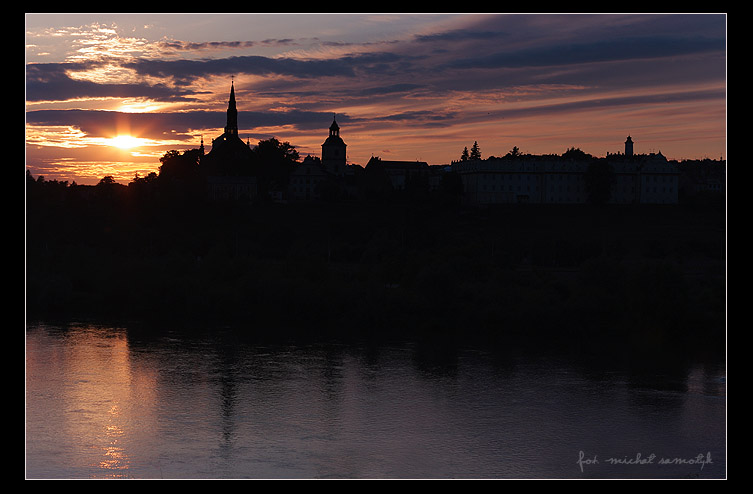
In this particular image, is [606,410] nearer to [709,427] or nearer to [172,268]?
[709,427]

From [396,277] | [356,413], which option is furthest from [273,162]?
[356,413]

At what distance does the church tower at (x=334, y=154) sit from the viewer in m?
104

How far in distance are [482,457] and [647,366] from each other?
12813 millimetres

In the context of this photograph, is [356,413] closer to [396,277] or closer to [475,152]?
[396,277]

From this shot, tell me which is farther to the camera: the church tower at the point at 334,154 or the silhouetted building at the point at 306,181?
the church tower at the point at 334,154

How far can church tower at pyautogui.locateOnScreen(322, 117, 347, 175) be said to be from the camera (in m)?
104

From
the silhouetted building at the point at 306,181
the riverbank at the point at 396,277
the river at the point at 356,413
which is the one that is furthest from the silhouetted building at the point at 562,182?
the river at the point at 356,413

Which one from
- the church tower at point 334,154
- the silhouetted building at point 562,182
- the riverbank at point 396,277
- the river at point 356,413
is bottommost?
the river at point 356,413

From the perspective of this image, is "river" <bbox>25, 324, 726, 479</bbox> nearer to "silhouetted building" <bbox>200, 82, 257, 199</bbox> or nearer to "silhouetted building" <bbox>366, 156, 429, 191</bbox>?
"silhouetted building" <bbox>200, 82, 257, 199</bbox>

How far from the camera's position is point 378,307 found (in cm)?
4012

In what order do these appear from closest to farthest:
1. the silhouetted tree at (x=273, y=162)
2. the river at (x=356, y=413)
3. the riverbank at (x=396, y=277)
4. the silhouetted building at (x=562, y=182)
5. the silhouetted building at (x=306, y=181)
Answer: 1. the river at (x=356, y=413)
2. the riverbank at (x=396, y=277)
3. the silhouetted building at (x=562, y=182)
4. the silhouetted building at (x=306, y=181)
5. the silhouetted tree at (x=273, y=162)

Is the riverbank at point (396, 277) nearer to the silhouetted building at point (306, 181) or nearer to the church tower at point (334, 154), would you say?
the silhouetted building at point (306, 181)
